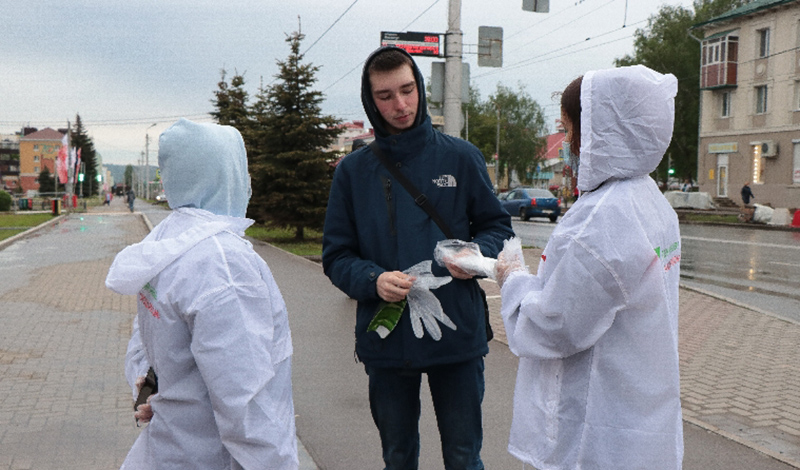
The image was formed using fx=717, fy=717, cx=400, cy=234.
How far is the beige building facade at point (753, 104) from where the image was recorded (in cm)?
3638

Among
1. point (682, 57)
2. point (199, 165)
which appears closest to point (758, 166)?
point (682, 57)

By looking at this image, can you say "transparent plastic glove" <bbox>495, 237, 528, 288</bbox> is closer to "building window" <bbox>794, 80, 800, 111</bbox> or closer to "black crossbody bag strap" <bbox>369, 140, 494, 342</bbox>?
"black crossbody bag strap" <bbox>369, 140, 494, 342</bbox>

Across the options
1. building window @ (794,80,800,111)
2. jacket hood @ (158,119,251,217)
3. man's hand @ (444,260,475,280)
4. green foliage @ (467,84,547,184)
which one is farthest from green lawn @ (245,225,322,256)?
green foliage @ (467,84,547,184)

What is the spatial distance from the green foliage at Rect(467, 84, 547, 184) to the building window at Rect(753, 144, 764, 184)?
38268mm

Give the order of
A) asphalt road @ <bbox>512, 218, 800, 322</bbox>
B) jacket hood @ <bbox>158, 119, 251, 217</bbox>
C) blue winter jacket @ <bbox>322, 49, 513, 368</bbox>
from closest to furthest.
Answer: jacket hood @ <bbox>158, 119, 251, 217</bbox> < blue winter jacket @ <bbox>322, 49, 513, 368</bbox> < asphalt road @ <bbox>512, 218, 800, 322</bbox>

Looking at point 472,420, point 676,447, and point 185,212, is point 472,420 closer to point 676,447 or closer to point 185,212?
point 676,447

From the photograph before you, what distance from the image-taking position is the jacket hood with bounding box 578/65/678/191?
Result: 6.15 feet

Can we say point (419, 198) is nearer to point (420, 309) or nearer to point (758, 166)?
point (420, 309)

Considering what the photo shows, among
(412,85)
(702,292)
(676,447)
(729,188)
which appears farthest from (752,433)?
(729,188)

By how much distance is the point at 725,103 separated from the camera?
42.2 m

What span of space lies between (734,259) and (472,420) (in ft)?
48.8

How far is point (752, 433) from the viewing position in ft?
15.0

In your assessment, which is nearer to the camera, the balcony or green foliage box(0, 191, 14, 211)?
the balcony

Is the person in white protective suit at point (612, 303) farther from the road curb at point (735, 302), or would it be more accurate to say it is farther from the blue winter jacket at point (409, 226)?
the road curb at point (735, 302)
